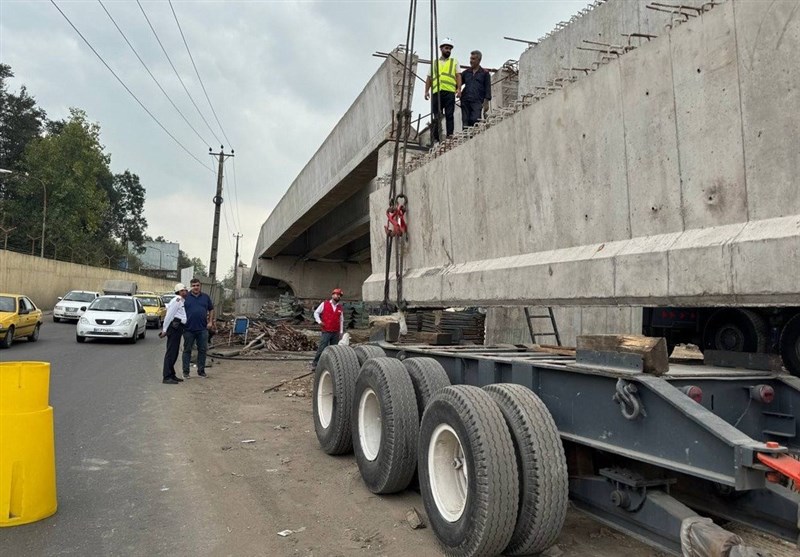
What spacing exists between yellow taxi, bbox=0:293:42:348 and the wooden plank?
16.6 metres

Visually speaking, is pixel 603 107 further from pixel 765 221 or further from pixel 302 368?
pixel 302 368

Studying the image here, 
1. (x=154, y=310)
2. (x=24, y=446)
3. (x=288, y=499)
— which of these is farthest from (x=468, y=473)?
(x=154, y=310)

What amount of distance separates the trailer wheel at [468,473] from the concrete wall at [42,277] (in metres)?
35.7

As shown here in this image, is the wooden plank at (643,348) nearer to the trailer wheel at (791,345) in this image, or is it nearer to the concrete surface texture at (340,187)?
the trailer wheel at (791,345)

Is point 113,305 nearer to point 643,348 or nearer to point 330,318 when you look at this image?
point 330,318

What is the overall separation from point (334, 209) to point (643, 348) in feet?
61.3

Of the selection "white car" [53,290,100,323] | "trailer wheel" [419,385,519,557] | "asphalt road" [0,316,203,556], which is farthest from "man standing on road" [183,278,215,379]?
"white car" [53,290,100,323]

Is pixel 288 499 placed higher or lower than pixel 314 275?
lower

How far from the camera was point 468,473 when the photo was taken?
360cm

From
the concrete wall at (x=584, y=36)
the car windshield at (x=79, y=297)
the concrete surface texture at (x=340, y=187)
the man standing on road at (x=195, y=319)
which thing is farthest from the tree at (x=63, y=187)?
the concrete wall at (x=584, y=36)

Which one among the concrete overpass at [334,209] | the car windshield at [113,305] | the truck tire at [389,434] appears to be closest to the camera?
the truck tire at [389,434]

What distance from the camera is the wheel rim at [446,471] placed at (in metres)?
3.96

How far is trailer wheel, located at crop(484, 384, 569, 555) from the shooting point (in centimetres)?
340

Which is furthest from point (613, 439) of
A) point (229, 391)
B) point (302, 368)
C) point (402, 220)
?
point (302, 368)
